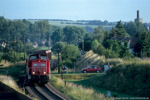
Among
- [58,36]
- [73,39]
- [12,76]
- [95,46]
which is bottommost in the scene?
[12,76]

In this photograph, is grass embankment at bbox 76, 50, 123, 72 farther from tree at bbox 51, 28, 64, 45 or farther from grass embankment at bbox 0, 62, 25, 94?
tree at bbox 51, 28, 64, 45

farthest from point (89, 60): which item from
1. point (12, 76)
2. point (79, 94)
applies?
point (79, 94)

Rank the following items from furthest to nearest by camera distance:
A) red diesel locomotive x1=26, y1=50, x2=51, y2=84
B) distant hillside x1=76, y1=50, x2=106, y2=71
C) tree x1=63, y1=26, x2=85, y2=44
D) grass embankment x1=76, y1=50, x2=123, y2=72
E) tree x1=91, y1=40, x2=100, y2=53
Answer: tree x1=63, y1=26, x2=85, y2=44 < tree x1=91, y1=40, x2=100, y2=53 < distant hillside x1=76, y1=50, x2=106, y2=71 < grass embankment x1=76, y1=50, x2=123, y2=72 < red diesel locomotive x1=26, y1=50, x2=51, y2=84

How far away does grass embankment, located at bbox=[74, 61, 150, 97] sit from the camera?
32.7 meters

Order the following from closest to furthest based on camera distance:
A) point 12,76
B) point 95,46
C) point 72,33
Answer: point 12,76, point 95,46, point 72,33

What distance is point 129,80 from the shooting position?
3544 centimetres

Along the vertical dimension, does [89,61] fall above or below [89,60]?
below

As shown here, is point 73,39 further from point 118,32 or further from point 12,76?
point 12,76

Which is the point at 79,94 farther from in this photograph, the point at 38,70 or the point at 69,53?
the point at 69,53

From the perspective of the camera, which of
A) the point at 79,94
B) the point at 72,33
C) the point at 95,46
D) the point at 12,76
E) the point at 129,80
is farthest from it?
the point at 72,33

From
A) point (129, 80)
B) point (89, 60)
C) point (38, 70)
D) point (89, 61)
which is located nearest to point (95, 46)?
point (89, 60)

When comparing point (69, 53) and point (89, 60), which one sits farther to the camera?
point (69, 53)

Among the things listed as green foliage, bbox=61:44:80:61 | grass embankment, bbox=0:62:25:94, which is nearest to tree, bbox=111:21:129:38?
green foliage, bbox=61:44:80:61

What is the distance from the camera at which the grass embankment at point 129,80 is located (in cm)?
3269
